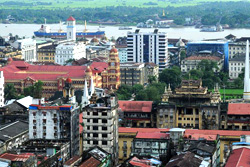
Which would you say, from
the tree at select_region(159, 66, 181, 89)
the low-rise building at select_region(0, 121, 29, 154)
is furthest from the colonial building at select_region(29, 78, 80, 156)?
the tree at select_region(159, 66, 181, 89)

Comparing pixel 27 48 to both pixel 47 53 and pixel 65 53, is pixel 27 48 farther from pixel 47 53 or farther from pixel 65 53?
pixel 65 53

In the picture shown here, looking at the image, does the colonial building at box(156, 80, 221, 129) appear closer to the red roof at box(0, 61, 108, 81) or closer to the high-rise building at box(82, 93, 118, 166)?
the high-rise building at box(82, 93, 118, 166)

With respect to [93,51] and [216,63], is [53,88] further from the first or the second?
[93,51]

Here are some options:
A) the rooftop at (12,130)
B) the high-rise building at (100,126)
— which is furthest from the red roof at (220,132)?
the rooftop at (12,130)

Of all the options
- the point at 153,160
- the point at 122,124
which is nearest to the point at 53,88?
the point at 122,124

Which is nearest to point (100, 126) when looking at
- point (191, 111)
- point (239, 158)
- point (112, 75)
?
point (239, 158)
